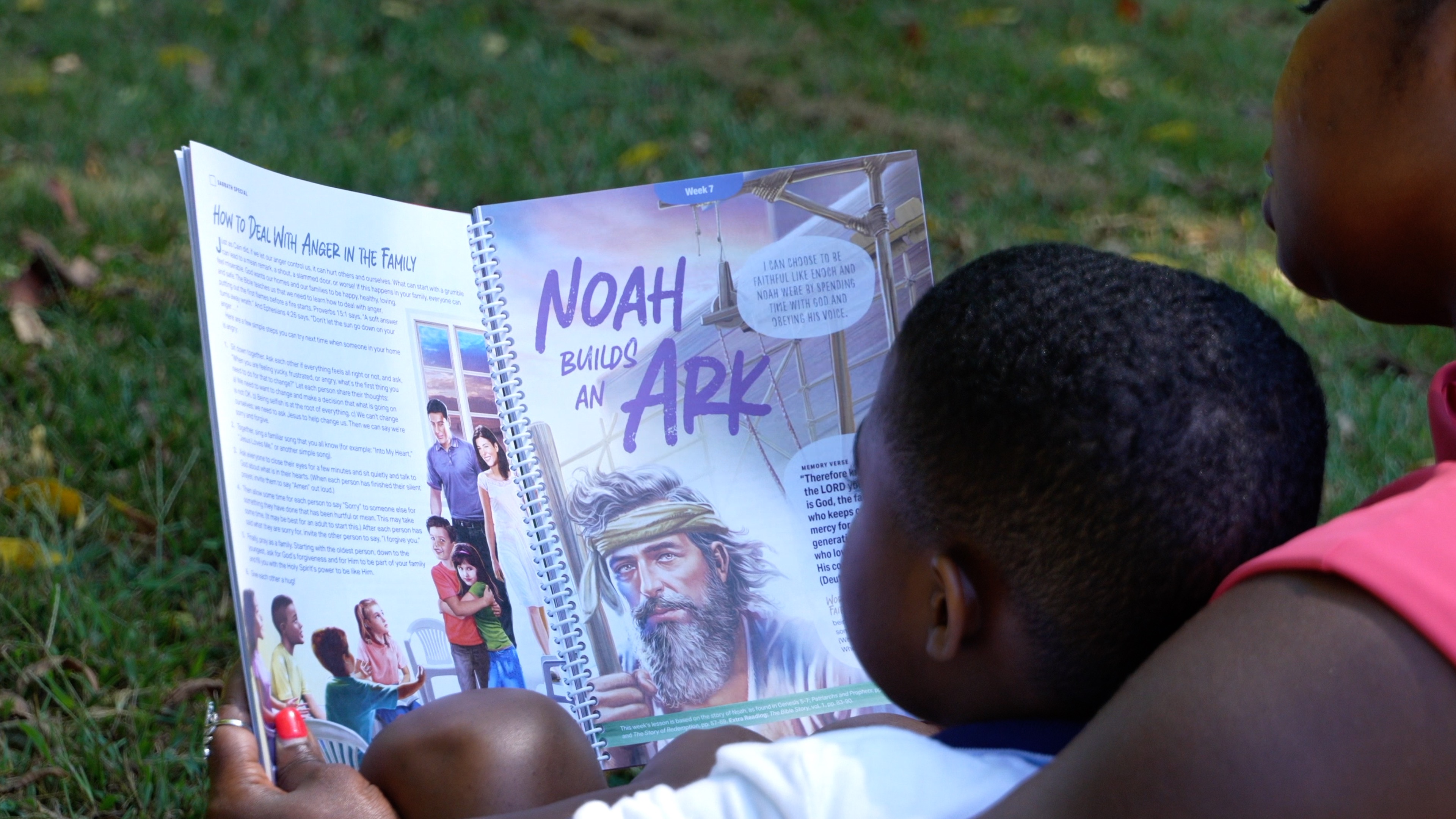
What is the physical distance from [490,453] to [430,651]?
21 cm

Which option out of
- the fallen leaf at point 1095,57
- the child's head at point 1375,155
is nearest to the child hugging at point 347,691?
the child's head at point 1375,155

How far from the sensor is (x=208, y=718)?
124 centimetres

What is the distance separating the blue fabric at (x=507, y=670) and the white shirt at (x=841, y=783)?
449 mm

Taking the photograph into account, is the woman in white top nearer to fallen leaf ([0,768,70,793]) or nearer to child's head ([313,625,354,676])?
child's head ([313,625,354,676])

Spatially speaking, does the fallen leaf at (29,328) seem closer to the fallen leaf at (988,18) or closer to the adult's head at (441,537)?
the adult's head at (441,537)

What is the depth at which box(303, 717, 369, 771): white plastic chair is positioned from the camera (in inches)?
46.8

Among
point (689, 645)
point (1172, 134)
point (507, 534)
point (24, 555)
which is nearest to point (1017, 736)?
point (689, 645)

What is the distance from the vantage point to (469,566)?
1.29 meters

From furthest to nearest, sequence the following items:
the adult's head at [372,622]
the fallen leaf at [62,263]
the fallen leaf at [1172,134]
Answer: the fallen leaf at [1172,134], the fallen leaf at [62,263], the adult's head at [372,622]

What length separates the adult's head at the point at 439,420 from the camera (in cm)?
129

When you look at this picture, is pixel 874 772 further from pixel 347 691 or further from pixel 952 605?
pixel 347 691

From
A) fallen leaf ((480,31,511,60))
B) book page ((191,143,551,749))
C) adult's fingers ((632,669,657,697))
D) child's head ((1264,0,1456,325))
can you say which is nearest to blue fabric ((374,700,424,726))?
book page ((191,143,551,749))

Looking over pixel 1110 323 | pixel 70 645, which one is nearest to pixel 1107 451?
pixel 1110 323

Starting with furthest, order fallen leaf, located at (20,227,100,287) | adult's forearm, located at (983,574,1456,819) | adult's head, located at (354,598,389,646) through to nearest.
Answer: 1. fallen leaf, located at (20,227,100,287)
2. adult's head, located at (354,598,389,646)
3. adult's forearm, located at (983,574,1456,819)
